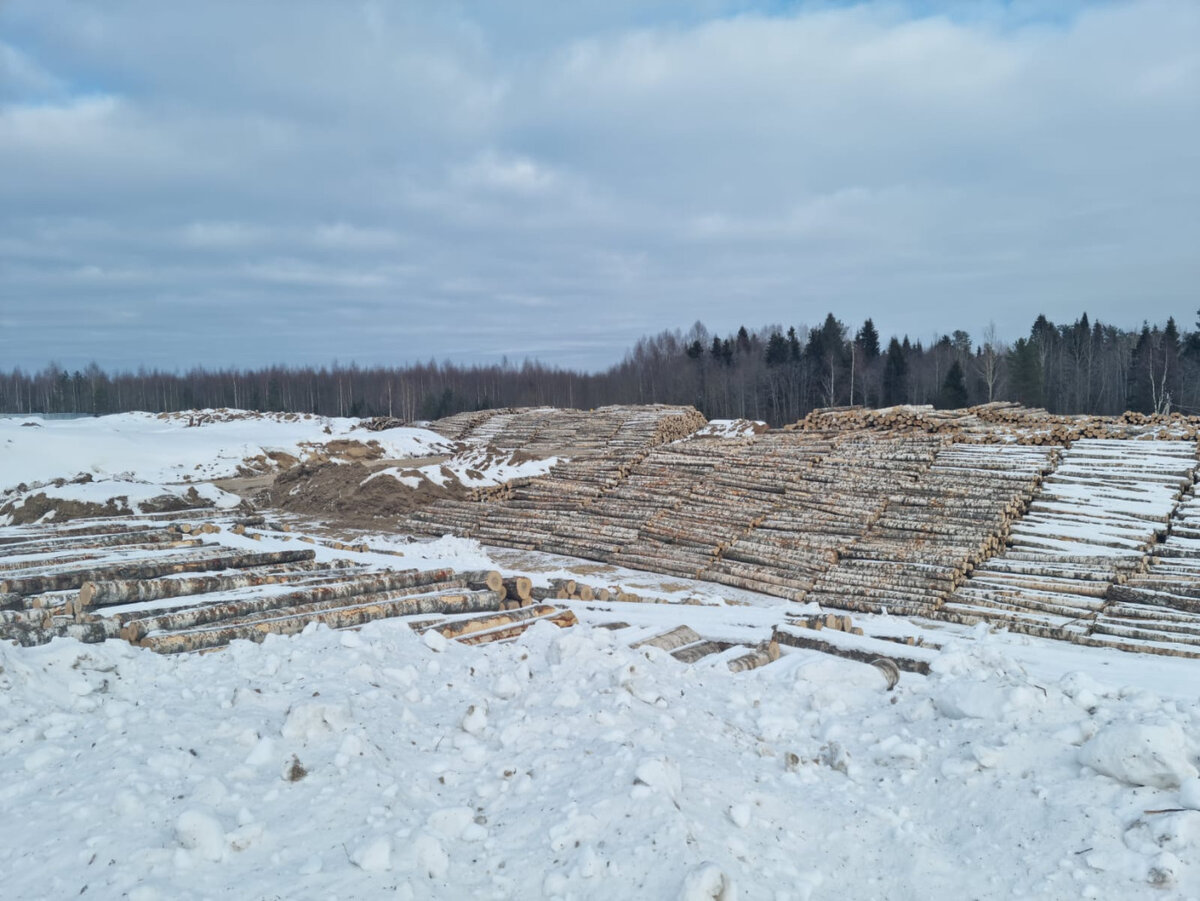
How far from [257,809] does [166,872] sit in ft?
1.65

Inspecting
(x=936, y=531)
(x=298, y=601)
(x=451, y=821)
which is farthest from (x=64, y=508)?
(x=936, y=531)

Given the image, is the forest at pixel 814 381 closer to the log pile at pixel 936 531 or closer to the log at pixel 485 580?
the log pile at pixel 936 531

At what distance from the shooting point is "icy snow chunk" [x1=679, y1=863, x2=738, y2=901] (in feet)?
10.1

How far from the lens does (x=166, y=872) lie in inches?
118

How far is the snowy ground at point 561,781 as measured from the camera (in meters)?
3.21

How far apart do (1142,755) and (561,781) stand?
303cm

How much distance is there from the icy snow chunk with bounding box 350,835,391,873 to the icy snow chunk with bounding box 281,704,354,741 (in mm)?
987

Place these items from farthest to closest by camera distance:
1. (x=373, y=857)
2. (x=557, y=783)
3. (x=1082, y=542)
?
(x=1082, y=542) → (x=557, y=783) → (x=373, y=857)

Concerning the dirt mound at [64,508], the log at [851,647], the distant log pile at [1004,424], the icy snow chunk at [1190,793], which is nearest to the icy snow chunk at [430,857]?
the icy snow chunk at [1190,793]

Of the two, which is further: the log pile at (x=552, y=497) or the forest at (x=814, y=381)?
the forest at (x=814, y=381)

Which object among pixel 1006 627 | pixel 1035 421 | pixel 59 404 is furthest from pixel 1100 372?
pixel 59 404

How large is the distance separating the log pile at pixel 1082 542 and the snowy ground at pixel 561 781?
602 cm

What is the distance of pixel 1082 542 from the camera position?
41.0ft

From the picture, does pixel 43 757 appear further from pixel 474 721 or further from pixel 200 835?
pixel 474 721
